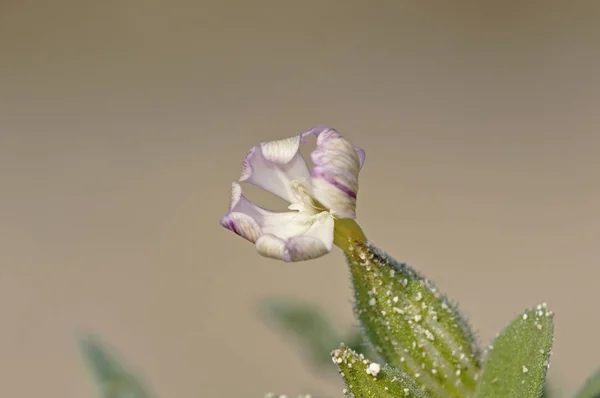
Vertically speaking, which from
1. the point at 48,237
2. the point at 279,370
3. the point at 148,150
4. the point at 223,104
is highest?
the point at 223,104

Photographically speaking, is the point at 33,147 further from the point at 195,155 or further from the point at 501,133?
the point at 501,133

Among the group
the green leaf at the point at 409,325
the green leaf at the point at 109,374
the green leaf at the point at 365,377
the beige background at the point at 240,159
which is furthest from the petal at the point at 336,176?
the beige background at the point at 240,159

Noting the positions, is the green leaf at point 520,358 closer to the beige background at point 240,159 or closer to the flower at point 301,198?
the flower at point 301,198

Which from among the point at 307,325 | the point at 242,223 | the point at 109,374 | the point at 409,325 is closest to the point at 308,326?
the point at 307,325

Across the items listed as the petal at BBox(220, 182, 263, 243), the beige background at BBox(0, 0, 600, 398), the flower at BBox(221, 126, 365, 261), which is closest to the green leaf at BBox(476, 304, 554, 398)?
the flower at BBox(221, 126, 365, 261)

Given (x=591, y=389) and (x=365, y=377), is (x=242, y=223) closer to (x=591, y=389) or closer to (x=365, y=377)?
(x=365, y=377)

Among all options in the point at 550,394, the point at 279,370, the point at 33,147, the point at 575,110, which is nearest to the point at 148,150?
the point at 33,147
